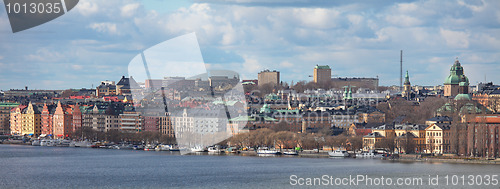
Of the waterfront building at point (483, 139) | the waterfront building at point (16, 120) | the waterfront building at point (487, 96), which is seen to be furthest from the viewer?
the waterfront building at point (16, 120)

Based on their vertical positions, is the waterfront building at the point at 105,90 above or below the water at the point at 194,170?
above

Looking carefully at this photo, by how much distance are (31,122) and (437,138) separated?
1027 inches

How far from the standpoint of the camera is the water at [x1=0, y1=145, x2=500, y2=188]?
26.1 meters

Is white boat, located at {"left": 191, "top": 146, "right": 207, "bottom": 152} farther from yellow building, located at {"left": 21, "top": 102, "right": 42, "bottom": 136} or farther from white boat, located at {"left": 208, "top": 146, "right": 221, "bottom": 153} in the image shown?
yellow building, located at {"left": 21, "top": 102, "right": 42, "bottom": 136}

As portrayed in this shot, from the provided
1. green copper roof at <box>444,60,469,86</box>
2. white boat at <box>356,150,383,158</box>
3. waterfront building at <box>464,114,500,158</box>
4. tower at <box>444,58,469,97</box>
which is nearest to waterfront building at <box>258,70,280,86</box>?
tower at <box>444,58,469,97</box>

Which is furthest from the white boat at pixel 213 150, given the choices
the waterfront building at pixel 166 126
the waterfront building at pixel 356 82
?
the waterfront building at pixel 356 82

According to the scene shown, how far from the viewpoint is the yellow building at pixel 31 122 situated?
55.7 meters

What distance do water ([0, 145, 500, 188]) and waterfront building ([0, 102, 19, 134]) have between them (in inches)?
876

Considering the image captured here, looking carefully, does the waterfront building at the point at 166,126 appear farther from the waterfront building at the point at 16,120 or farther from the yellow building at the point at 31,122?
the waterfront building at the point at 16,120

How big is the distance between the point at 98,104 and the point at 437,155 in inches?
948

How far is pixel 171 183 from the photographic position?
26.1m

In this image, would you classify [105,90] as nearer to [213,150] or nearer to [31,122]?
[31,122]

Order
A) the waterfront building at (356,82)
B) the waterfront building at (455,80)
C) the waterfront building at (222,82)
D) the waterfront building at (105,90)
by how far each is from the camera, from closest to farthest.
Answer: the waterfront building at (455,80)
the waterfront building at (222,82)
the waterfront building at (105,90)
the waterfront building at (356,82)

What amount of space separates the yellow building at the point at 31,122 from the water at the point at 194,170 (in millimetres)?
18653
